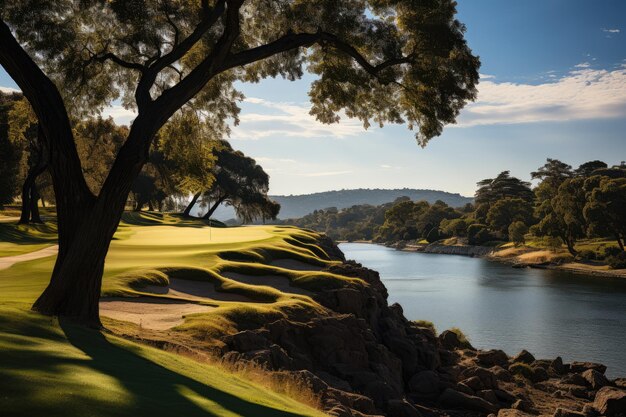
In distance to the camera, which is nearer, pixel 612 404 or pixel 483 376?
pixel 612 404

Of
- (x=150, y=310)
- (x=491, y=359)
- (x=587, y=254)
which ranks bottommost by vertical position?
(x=491, y=359)

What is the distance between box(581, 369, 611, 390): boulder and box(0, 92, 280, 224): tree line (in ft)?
68.4

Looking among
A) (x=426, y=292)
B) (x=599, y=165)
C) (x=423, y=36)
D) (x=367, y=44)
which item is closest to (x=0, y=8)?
(x=367, y=44)

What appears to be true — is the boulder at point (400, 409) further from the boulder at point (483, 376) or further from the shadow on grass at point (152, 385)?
the boulder at point (483, 376)

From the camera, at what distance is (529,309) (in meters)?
50.4

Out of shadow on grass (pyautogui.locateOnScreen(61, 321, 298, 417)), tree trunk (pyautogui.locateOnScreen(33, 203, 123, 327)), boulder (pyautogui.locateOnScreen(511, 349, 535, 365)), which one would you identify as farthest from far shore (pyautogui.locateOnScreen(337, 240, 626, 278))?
shadow on grass (pyautogui.locateOnScreen(61, 321, 298, 417))

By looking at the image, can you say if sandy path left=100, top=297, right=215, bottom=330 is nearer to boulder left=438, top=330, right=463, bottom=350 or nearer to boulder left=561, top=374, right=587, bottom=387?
boulder left=438, top=330, right=463, bottom=350

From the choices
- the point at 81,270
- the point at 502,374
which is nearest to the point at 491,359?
the point at 502,374

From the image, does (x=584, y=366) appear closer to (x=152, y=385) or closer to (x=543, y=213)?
(x=152, y=385)

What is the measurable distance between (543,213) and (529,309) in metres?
72.3

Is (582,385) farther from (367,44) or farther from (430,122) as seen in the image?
(367,44)

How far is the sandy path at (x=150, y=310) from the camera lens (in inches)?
667

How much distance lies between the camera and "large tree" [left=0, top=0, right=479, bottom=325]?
13.0 m

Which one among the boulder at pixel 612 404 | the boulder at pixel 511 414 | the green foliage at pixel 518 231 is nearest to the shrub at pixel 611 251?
the green foliage at pixel 518 231
